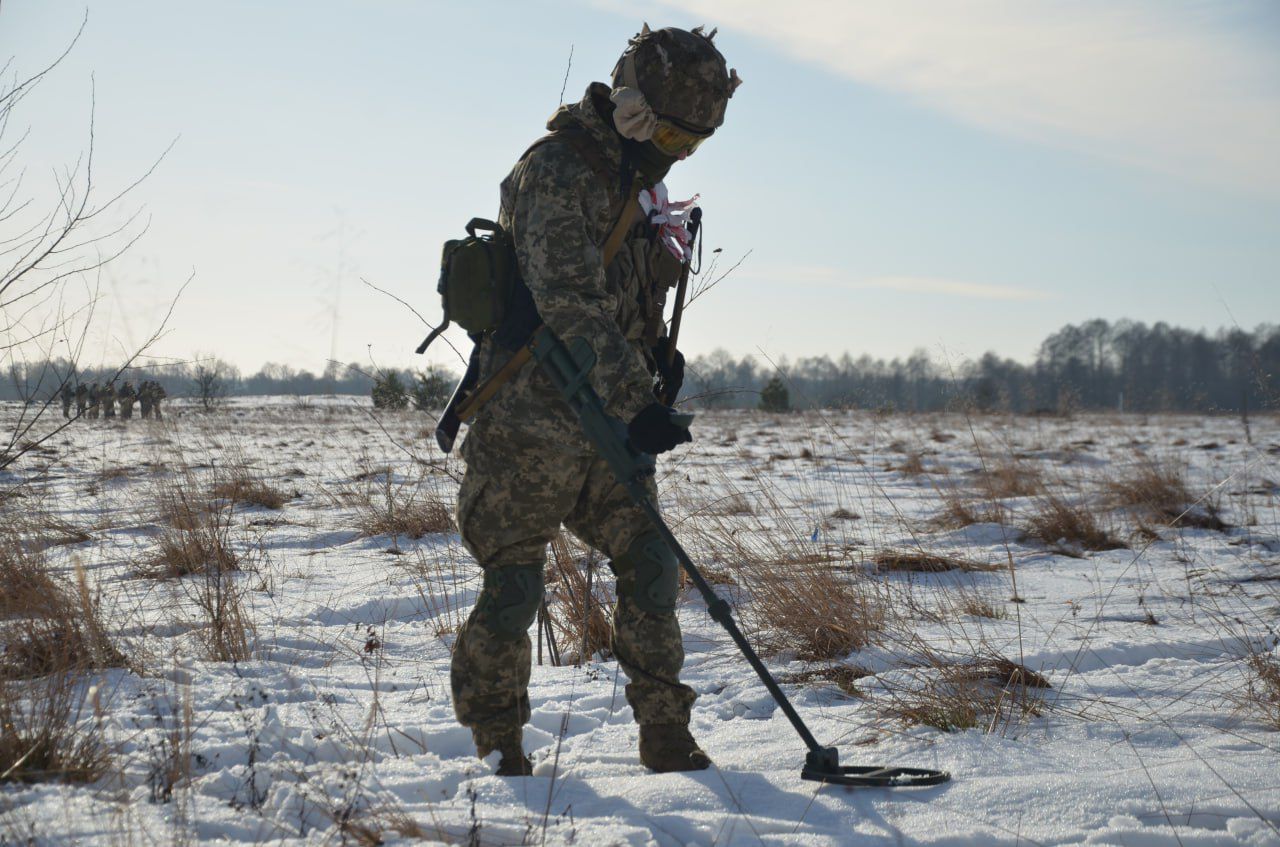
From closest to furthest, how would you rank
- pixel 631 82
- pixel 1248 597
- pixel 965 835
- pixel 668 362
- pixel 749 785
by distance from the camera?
pixel 965 835 → pixel 749 785 → pixel 631 82 → pixel 668 362 → pixel 1248 597

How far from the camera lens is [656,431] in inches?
76.3

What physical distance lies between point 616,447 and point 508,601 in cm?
53

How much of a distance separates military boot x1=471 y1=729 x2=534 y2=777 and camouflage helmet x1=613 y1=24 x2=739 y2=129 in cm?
161

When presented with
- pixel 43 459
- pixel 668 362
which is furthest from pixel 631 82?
pixel 43 459

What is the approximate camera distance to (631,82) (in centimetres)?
213

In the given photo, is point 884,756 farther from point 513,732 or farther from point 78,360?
point 78,360

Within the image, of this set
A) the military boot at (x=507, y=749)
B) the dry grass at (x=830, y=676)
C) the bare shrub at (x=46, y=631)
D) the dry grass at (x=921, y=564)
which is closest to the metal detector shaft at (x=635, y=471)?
the military boot at (x=507, y=749)

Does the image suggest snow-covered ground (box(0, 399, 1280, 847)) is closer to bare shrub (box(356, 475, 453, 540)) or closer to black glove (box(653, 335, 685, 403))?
bare shrub (box(356, 475, 453, 540))

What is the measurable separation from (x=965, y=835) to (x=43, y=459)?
10768mm

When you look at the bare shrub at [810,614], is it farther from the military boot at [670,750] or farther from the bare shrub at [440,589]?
the bare shrub at [440,589]

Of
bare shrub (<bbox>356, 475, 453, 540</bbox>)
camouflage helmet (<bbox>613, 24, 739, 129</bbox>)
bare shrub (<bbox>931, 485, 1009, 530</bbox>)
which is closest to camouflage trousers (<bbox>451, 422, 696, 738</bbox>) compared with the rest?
camouflage helmet (<bbox>613, 24, 739, 129</bbox>)

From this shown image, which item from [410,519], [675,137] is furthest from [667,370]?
[410,519]

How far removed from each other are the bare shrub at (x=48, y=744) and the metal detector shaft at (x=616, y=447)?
1.15 m

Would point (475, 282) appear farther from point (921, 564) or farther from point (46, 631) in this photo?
point (921, 564)
